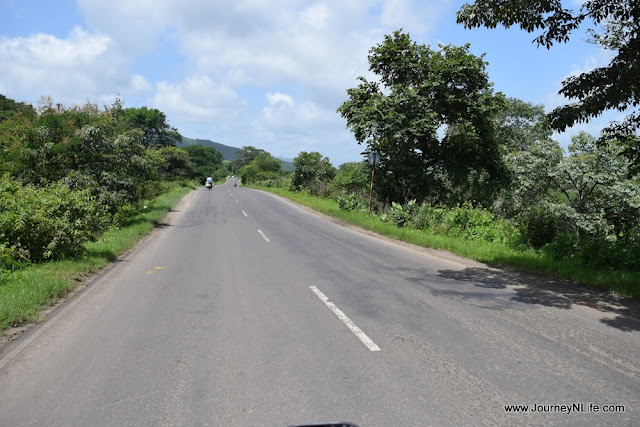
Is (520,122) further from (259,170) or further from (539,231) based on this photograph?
(259,170)

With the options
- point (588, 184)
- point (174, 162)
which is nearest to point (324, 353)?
point (588, 184)

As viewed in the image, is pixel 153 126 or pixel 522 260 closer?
pixel 522 260

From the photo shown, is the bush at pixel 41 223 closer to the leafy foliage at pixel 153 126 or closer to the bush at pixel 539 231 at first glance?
the bush at pixel 539 231

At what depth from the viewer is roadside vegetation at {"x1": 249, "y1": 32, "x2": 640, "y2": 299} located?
961 cm

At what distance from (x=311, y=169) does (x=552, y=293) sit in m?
37.3

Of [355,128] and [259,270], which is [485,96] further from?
[259,270]

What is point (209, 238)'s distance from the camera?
13.7 metres

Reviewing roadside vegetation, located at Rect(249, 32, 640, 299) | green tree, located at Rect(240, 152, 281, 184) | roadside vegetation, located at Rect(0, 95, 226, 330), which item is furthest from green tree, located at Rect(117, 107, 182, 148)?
roadside vegetation, located at Rect(249, 32, 640, 299)

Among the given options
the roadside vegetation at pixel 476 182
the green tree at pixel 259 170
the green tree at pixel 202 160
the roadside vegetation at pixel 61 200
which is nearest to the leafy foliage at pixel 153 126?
the green tree at pixel 202 160

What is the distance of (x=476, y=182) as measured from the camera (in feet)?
70.6

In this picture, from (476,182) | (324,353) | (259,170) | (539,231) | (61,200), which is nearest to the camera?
(324,353)

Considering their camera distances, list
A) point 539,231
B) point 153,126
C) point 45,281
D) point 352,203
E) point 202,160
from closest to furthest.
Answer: point 45,281 < point 539,231 < point 352,203 < point 153,126 < point 202,160

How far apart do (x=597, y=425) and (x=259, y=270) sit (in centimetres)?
671

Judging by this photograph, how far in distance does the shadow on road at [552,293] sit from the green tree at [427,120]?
1051 centimetres
